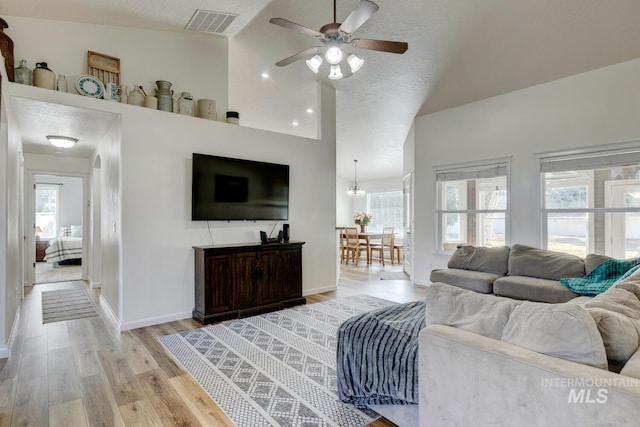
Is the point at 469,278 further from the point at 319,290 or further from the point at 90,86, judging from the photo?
the point at 90,86

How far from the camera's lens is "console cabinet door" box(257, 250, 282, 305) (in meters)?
4.19

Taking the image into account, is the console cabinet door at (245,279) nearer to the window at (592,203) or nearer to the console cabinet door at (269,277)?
the console cabinet door at (269,277)

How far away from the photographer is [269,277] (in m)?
4.27

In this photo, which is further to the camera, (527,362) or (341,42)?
(341,42)

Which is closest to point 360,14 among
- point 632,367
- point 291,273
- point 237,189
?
point 632,367

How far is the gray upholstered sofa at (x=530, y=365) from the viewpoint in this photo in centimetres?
105

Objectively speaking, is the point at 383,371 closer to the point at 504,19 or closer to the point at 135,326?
the point at 135,326

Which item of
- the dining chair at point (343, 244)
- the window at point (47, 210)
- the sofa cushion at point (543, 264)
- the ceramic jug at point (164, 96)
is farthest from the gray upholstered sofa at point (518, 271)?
the window at point (47, 210)

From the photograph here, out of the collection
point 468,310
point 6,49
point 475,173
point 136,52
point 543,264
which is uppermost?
point 136,52

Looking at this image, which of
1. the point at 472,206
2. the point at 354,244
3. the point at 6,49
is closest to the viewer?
the point at 6,49

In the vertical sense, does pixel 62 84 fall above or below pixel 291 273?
above

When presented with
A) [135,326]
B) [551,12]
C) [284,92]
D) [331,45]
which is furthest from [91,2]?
[551,12]

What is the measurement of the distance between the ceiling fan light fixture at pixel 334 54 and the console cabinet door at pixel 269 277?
2413 millimetres

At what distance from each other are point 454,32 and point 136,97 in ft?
12.4
